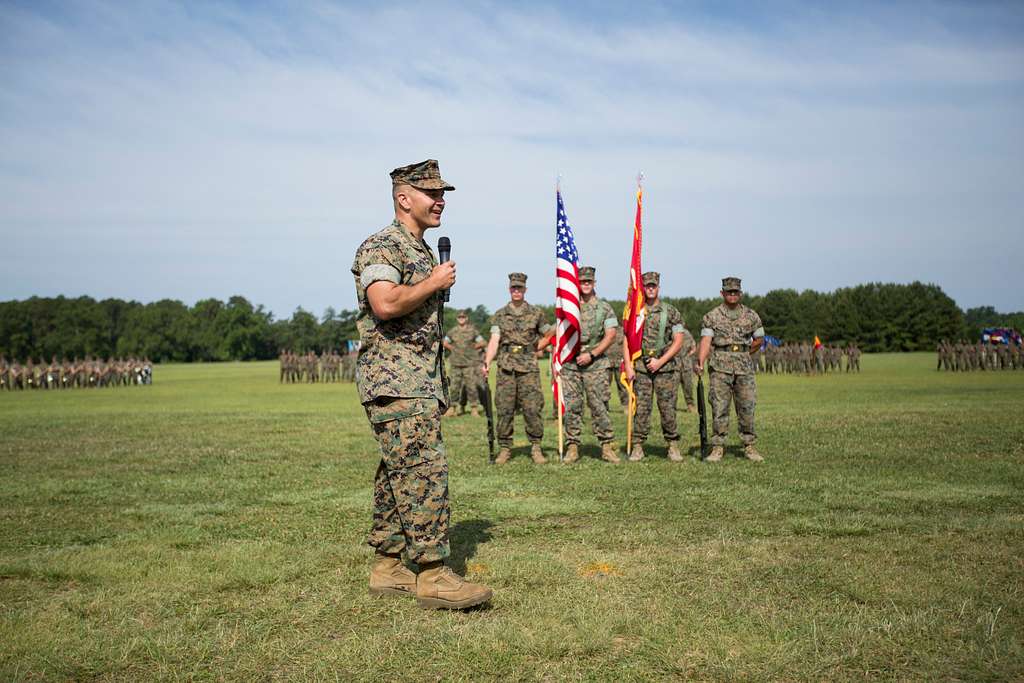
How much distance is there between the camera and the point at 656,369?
11.5 meters

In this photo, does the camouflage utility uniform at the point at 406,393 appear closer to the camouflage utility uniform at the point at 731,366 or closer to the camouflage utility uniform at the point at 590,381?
the camouflage utility uniform at the point at 590,381

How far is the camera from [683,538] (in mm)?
6633

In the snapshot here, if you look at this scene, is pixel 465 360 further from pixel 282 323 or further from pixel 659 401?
pixel 282 323

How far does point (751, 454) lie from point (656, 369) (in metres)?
1.69

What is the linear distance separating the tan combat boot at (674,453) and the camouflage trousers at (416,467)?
22.1ft

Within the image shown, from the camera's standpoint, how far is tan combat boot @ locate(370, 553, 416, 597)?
5227 mm

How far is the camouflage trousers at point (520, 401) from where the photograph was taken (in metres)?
11.6

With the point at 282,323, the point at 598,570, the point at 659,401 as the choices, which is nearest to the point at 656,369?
the point at 659,401

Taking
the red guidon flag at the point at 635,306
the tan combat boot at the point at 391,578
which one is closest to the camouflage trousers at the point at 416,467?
the tan combat boot at the point at 391,578

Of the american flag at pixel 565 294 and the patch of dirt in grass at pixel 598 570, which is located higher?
the american flag at pixel 565 294

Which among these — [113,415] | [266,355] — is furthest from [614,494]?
[266,355]

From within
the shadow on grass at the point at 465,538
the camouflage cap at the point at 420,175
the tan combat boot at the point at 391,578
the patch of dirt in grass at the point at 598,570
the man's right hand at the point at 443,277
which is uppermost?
the camouflage cap at the point at 420,175

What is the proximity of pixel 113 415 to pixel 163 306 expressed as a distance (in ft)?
417

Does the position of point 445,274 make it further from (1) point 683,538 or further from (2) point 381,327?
(1) point 683,538
